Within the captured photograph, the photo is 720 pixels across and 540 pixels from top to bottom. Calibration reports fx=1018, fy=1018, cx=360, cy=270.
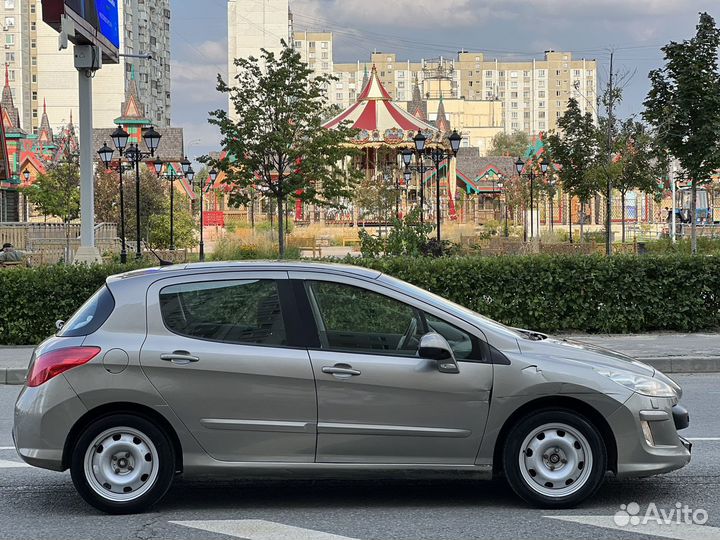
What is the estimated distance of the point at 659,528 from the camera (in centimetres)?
585

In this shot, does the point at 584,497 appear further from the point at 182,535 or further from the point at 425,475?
the point at 182,535

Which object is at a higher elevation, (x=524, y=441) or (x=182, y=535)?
(x=524, y=441)

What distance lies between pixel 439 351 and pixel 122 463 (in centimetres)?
202

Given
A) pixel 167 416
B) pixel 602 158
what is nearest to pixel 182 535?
pixel 167 416

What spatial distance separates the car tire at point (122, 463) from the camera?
610 cm

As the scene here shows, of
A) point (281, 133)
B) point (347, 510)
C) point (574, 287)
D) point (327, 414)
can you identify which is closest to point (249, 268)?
point (327, 414)

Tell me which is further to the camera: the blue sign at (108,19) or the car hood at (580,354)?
the blue sign at (108,19)

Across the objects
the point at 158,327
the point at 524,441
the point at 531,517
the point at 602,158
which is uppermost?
the point at 602,158

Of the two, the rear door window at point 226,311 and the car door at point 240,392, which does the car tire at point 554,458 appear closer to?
the car door at point 240,392

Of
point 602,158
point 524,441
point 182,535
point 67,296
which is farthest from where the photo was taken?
point 602,158

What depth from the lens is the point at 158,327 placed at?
6273 millimetres

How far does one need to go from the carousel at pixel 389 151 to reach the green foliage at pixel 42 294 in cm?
3168

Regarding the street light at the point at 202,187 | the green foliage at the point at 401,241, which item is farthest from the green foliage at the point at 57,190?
the green foliage at the point at 401,241

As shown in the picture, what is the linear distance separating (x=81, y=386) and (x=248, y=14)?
104 m
